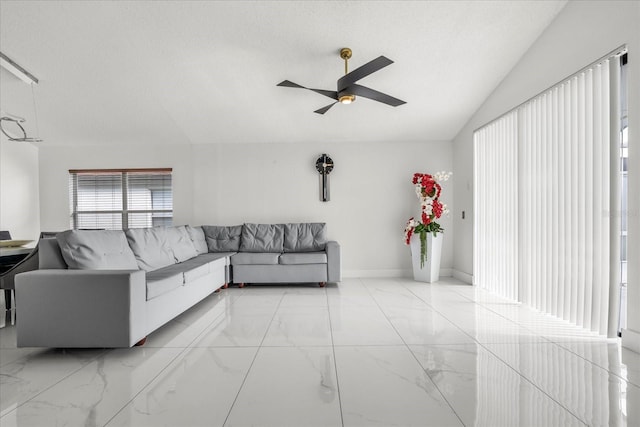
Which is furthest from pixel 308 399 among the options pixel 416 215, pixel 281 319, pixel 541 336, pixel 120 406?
pixel 416 215

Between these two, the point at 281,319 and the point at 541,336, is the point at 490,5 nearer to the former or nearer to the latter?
the point at 541,336

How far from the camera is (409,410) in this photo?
5.50ft

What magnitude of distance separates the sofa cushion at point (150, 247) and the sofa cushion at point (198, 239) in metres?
0.79

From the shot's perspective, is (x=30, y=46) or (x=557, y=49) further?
(x=30, y=46)

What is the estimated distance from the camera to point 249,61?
3.90 meters

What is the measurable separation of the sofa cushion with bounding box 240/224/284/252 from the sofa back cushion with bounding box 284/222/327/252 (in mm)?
113

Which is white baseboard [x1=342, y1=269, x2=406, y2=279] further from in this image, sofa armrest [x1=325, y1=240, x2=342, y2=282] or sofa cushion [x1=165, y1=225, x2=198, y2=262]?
sofa cushion [x1=165, y1=225, x2=198, y2=262]

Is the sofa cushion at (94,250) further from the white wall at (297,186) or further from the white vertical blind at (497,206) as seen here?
the white vertical blind at (497,206)

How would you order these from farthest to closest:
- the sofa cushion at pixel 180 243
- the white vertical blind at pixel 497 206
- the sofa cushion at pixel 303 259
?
the sofa cushion at pixel 303 259, the sofa cushion at pixel 180 243, the white vertical blind at pixel 497 206

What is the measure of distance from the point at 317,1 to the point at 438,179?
3385 mm

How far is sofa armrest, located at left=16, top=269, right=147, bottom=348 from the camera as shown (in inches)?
95.7

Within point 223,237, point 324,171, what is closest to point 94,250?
point 223,237

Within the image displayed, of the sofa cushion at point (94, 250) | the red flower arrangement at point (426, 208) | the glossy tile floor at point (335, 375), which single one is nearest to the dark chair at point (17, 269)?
the glossy tile floor at point (335, 375)

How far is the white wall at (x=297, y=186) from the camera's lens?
5.84 m
